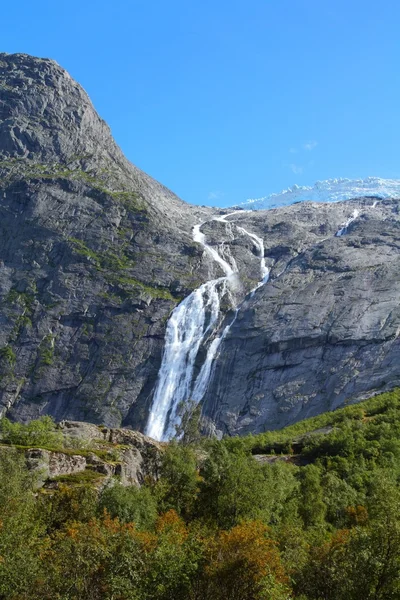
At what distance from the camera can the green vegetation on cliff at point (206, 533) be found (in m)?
23.9

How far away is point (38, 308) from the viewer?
114125 mm

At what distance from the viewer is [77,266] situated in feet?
398

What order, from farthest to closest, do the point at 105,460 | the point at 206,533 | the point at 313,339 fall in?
the point at 313,339
the point at 105,460
the point at 206,533

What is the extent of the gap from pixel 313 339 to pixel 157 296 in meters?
33.9

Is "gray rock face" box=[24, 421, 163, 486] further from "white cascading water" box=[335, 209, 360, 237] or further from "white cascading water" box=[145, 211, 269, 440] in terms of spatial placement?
"white cascading water" box=[335, 209, 360, 237]

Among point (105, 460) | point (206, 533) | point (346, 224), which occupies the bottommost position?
→ point (206, 533)

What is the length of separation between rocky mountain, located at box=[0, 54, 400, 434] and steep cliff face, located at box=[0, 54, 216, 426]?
29 cm

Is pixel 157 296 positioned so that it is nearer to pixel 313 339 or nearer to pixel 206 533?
pixel 313 339

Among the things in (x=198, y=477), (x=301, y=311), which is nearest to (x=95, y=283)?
(x=301, y=311)

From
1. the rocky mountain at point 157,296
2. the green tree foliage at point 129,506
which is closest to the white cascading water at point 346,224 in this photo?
the rocky mountain at point 157,296

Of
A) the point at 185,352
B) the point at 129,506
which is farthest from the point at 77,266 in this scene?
the point at 129,506

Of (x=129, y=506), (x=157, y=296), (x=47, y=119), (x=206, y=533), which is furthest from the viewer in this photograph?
(x=47, y=119)

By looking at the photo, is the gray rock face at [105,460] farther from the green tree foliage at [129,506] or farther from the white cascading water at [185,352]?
the white cascading water at [185,352]

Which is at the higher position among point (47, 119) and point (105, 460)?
point (47, 119)
